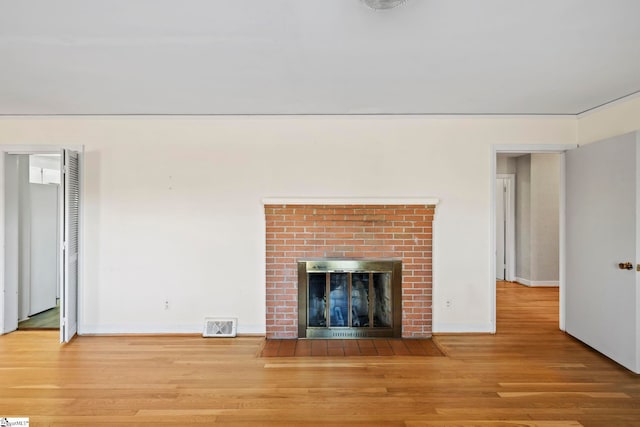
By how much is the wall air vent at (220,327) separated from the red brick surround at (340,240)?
15.5 inches

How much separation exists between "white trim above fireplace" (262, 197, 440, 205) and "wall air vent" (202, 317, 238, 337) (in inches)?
50.2

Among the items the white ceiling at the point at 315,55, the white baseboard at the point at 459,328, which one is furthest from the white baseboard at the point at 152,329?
the white ceiling at the point at 315,55

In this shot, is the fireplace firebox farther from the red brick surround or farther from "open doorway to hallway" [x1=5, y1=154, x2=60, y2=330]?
"open doorway to hallway" [x1=5, y1=154, x2=60, y2=330]

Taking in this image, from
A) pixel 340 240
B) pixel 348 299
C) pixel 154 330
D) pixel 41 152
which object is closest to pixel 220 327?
pixel 154 330

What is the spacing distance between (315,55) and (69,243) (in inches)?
119

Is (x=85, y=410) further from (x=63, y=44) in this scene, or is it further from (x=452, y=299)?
(x=452, y=299)

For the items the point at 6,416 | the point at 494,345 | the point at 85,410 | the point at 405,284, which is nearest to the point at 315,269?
the point at 405,284

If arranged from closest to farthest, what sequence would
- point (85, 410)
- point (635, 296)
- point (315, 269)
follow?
point (85, 410) < point (635, 296) < point (315, 269)

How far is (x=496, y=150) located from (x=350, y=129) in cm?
154

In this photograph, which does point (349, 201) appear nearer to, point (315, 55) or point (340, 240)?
point (340, 240)

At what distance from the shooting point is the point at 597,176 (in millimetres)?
3418

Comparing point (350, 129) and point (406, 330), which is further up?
point (350, 129)

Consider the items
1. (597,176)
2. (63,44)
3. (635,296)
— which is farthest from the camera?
(597,176)

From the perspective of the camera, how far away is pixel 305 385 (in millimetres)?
2781
